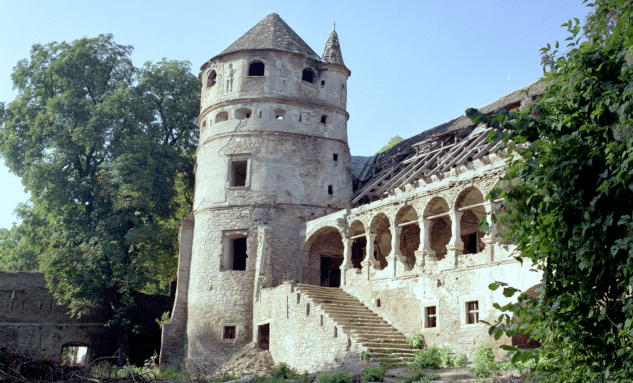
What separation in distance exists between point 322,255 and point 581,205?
20600 mm

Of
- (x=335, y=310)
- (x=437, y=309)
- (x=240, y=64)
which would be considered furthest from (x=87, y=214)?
(x=437, y=309)

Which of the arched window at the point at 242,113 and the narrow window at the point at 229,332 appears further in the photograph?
the arched window at the point at 242,113

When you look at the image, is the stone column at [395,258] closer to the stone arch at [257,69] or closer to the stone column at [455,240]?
the stone column at [455,240]

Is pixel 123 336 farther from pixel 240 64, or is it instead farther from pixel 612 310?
pixel 612 310

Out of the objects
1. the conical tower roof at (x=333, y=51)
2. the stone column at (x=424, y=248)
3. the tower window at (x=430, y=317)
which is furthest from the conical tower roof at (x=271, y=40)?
the tower window at (x=430, y=317)

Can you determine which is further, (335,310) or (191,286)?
(191,286)

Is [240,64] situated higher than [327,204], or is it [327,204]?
[240,64]

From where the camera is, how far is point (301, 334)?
72.4 ft

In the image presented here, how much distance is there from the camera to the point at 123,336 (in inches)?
1143

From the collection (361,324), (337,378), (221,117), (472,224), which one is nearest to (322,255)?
(361,324)

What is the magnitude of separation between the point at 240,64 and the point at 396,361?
15962mm

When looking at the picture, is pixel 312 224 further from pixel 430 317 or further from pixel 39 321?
pixel 39 321

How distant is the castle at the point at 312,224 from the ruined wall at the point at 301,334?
6cm

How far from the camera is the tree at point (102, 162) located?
92.3 feet
